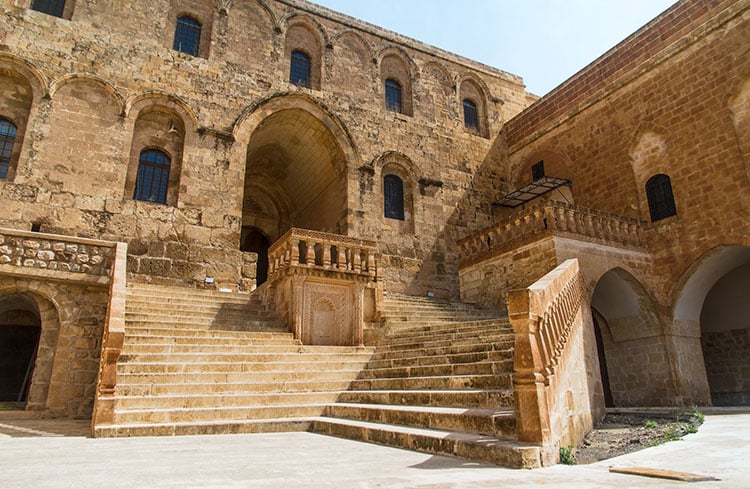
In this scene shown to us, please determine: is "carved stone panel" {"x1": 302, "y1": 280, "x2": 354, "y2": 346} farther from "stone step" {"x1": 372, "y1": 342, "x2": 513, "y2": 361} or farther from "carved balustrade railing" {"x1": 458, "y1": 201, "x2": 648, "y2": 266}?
"carved balustrade railing" {"x1": 458, "y1": 201, "x2": 648, "y2": 266}

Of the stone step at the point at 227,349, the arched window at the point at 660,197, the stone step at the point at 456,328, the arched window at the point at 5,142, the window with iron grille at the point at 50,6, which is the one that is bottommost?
the stone step at the point at 227,349

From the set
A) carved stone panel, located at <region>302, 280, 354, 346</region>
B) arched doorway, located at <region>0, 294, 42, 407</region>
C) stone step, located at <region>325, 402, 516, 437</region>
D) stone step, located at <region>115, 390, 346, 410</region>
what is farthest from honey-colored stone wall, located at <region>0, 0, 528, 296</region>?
stone step, located at <region>325, 402, 516, 437</region>

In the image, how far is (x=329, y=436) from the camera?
5.59m

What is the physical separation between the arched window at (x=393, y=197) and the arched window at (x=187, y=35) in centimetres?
758

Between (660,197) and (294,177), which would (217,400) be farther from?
(294,177)

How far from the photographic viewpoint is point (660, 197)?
13.1 m

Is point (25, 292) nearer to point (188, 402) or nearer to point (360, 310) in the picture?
point (188, 402)

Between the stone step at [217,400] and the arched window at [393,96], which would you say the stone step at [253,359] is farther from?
the arched window at [393,96]

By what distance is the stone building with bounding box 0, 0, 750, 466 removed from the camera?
6707 millimetres

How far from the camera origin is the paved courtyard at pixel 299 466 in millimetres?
2891

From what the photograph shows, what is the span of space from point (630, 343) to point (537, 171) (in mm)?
7707

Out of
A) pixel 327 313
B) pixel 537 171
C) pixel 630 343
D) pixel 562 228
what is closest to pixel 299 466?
pixel 327 313

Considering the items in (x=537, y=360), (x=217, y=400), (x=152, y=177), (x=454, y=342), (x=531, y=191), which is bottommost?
(x=217, y=400)

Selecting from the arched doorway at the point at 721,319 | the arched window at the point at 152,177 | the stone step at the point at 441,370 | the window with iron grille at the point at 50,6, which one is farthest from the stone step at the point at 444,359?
the window with iron grille at the point at 50,6
